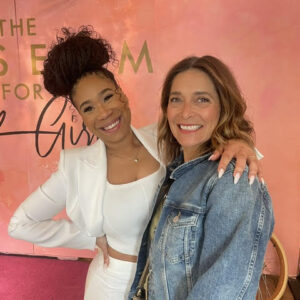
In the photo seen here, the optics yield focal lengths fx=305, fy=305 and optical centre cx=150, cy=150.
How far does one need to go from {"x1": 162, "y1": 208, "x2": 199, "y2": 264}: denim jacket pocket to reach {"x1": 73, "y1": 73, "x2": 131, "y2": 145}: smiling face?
19.8 inches

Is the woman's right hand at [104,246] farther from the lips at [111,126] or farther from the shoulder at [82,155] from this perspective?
the lips at [111,126]

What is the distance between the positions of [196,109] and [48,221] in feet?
2.98

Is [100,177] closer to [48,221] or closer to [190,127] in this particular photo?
[48,221]

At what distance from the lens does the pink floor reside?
90.9 inches

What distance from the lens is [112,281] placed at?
128 centimetres

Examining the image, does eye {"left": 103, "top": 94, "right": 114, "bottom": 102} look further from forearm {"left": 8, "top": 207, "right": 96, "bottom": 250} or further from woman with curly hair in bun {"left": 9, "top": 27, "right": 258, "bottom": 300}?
forearm {"left": 8, "top": 207, "right": 96, "bottom": 250}

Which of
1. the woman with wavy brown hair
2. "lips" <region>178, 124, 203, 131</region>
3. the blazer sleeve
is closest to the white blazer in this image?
the blazer sleeve

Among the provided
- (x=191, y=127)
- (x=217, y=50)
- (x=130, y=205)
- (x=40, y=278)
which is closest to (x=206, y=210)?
(x=191, y=127)

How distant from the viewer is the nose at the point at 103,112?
3.96 feet

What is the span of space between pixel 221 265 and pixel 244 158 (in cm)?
27

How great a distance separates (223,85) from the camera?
2.98 feet

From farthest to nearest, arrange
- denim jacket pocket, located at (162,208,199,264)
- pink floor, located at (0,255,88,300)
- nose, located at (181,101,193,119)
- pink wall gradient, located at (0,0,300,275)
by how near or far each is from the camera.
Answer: pink floor, located at (0,255,88,300) → pink wall gradient, located at (0,0,300,275) → nose, located at (181,101,193,119) → denim jacket pocket, located at (162,208,199,264)

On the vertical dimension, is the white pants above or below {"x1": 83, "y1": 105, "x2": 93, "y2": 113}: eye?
below

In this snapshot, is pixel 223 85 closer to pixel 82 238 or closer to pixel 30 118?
pixel 82 238
